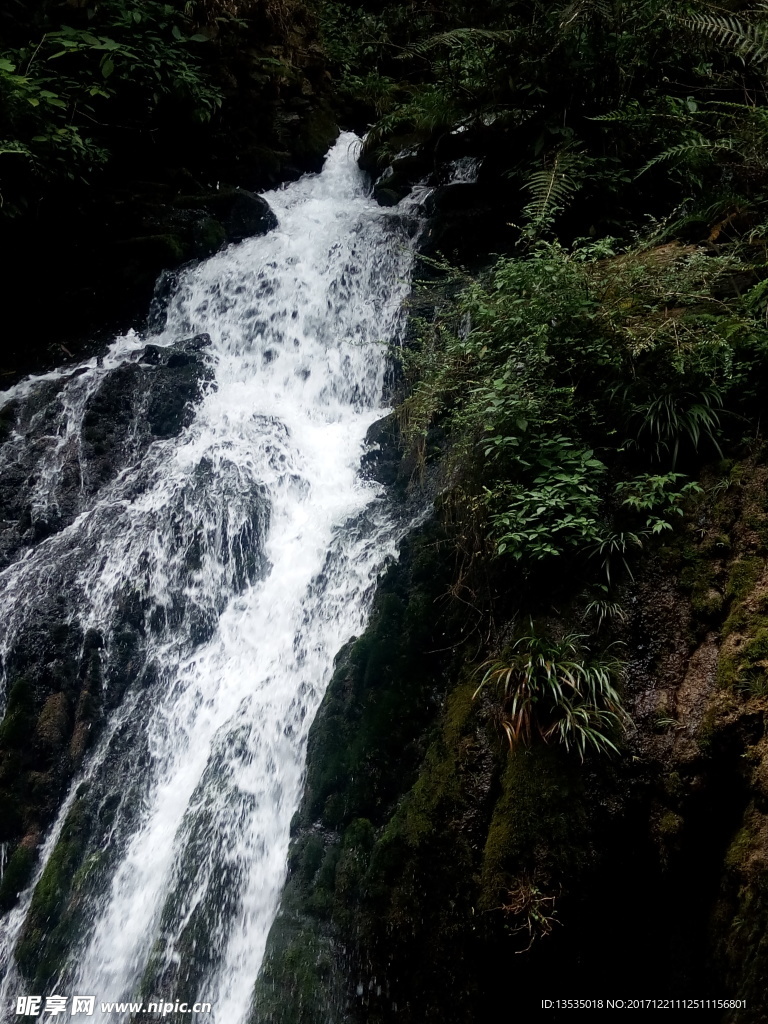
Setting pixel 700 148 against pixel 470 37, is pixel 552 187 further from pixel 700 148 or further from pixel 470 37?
pixel 470 37

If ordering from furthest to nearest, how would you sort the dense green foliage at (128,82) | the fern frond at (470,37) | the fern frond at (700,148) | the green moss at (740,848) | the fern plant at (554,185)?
the dense green foliage at (128,82), the fern frond at (470,37), the fern plant at (554,185), the fern frond at (700,148), the green moss at (740,848)

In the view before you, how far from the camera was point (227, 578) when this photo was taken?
649 centimetres

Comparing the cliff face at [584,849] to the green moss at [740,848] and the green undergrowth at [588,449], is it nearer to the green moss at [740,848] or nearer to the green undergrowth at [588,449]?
the green moss at [740,848]

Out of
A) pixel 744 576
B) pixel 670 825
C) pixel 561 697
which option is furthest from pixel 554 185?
pixel 670 825

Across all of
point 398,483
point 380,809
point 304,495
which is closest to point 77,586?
point 304,495

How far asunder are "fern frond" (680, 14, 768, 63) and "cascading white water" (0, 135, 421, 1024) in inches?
152

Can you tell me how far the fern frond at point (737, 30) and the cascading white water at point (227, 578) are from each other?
386 centimetres

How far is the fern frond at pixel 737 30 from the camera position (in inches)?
195

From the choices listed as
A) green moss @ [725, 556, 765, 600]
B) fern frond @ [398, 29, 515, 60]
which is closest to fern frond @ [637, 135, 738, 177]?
fern frond @ [398, 29, 515, 60]

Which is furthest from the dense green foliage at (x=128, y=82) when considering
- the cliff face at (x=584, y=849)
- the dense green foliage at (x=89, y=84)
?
the cliff face at (x=584, y=849)

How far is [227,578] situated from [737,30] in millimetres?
6970

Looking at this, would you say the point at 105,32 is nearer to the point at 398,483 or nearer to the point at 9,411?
the point at 9,411

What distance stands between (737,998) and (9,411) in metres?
8.95

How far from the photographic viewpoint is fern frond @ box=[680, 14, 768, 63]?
495 centimetres
